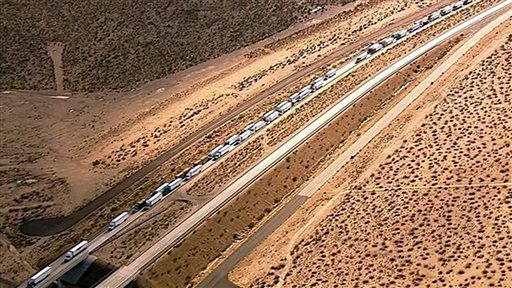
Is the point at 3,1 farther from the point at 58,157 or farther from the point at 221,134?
the point at 221,134

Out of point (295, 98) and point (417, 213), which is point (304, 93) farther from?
point (417, 213)

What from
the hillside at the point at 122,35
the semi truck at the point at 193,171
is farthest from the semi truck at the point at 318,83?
the hillside at the point at 122,35

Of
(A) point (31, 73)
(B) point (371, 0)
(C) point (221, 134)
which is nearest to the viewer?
(C) point (221, 134)

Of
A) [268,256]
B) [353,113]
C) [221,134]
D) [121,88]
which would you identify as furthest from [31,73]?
[268,256]

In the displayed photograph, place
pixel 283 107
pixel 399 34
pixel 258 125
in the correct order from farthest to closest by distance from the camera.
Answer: pixel 399 34 → pixel 283 107 → pixel 258 125

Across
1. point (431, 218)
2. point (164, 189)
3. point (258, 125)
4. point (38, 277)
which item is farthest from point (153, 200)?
point (431, 218)
